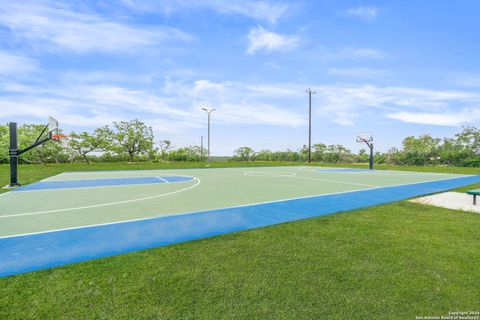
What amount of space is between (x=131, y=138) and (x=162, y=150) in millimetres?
3871

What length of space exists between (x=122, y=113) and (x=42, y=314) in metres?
28.4

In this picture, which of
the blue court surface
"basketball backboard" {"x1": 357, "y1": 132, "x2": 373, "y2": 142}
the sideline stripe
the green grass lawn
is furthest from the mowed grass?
"basketball backboard" {"x1": 357, "y1": 132, "x2": 373, "y2": 142}

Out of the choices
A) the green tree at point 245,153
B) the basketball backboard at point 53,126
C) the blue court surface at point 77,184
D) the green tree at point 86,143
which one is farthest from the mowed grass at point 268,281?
the green tree at point 245,153

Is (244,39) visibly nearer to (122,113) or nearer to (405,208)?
(405,208)

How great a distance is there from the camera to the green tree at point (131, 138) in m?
27.7

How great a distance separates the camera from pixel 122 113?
2717 centimetres

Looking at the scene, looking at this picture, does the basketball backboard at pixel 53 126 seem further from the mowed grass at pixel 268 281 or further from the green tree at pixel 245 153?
the green tree at pixel 245 153

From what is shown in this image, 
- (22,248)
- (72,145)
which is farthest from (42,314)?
(72,145)

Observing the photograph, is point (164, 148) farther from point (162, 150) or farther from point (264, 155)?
point (264, 155)

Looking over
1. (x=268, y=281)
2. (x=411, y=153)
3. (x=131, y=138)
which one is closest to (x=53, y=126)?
(x=268, y=281)

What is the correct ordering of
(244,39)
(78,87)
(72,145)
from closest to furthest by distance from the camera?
(244,39) → (78,87) → (72,145)

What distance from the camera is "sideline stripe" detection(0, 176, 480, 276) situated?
2764 millimetres

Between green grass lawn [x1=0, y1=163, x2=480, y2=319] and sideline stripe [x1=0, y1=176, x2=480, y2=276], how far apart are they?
29cm

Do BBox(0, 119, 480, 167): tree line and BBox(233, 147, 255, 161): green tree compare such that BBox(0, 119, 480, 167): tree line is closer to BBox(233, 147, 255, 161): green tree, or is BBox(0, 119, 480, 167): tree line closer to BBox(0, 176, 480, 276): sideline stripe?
BBox(233, 147, 255, 161): green tree
